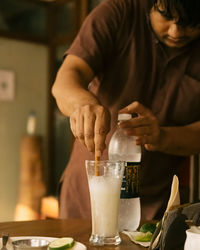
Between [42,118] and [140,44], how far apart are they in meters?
3.64

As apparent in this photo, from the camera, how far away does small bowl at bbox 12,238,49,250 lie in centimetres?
108

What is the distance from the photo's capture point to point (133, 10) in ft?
6.17

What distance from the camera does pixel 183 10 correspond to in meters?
1.58

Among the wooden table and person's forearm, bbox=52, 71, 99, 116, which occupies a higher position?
person's forearm, bbox=52, 71, 99, 116

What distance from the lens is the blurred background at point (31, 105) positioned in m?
5.00

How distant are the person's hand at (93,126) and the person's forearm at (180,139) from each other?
0.44 m

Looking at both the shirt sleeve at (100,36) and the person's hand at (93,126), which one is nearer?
the person's hand at (93,126)

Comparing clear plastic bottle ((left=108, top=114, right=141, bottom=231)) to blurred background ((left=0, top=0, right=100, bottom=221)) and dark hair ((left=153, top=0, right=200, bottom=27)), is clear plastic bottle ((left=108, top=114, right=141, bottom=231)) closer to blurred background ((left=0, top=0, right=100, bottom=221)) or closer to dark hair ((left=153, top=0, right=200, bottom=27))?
dark hair ((left=153, top=0, right=200, bottom=27))

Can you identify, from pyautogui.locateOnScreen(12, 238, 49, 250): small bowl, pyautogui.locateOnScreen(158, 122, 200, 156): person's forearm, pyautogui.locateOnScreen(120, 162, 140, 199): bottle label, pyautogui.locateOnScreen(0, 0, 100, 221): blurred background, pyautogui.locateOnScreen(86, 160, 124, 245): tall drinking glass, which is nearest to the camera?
pyautogui.locateOnScreen(12, 238, 49, 250): small bowl

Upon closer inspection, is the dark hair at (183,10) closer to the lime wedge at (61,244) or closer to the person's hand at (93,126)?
the person's hand at (93,126)

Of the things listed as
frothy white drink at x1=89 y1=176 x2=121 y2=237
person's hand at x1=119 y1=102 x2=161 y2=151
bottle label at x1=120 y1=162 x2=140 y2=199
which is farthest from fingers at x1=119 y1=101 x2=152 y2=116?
frothy white drink at x1=89 y1=176 x2=121 y2=237

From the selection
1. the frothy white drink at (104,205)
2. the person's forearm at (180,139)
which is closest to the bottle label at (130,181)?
the frothy white drink at (104,205)

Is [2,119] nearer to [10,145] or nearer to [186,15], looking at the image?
[10,145]

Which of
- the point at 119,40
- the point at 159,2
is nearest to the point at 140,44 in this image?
the point at 119,40
